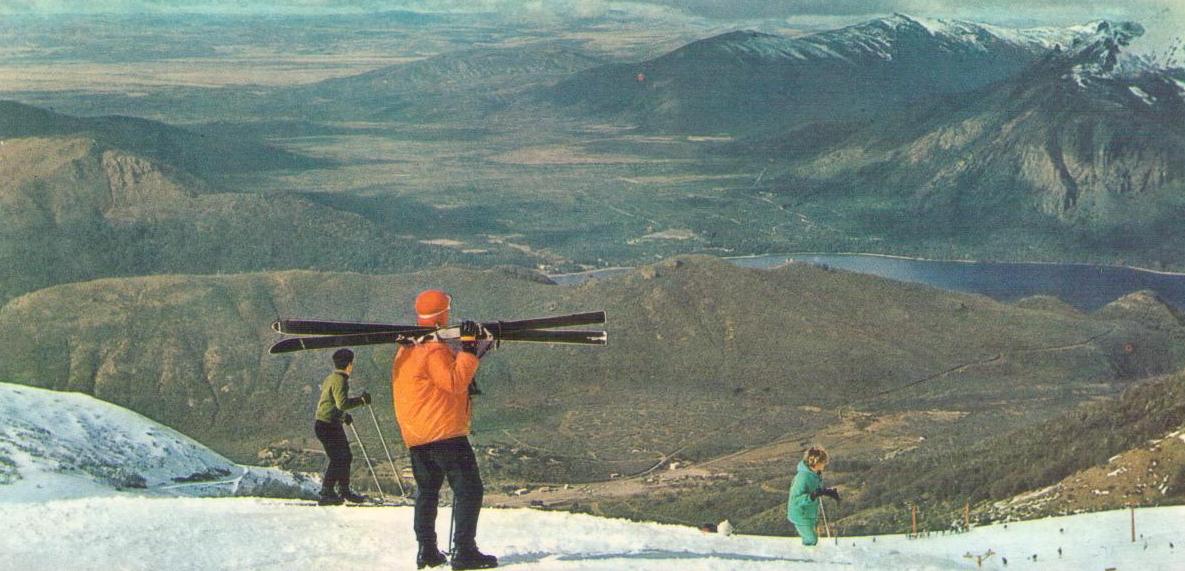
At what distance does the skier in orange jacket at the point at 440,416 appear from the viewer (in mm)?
14984

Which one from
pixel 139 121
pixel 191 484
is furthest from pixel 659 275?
pixel 191 484

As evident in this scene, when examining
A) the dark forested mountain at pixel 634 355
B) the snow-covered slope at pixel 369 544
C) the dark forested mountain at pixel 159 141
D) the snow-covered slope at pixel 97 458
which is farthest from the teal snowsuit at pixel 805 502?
the dark forested mountain at pixel 159 141

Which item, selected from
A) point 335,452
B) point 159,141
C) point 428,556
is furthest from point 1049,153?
point 428,556

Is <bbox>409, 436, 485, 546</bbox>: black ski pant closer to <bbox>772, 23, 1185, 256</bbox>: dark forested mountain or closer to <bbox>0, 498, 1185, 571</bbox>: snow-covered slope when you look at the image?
<bbox>0, 498, 1185, 571</bbox>: snow-covered slope

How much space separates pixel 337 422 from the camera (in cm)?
2098

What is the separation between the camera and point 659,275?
9250 cm

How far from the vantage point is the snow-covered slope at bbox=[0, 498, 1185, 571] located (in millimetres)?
17078

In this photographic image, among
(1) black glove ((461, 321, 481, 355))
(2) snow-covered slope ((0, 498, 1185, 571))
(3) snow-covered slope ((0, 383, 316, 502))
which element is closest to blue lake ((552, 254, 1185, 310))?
(3) snow-covered slope ((0, 383, 316, 502))

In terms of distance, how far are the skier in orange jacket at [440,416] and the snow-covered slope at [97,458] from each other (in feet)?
38.9

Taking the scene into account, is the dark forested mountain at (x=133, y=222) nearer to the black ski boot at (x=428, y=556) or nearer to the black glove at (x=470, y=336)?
the black ski boot at (x=428, y=556)

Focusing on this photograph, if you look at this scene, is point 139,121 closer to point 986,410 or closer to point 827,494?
point 986,410

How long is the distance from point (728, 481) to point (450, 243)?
5200 centimetres

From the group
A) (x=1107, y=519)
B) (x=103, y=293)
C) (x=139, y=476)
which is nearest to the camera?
(x=1107, y=519)

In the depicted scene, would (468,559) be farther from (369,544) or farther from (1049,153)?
(1049,153)
